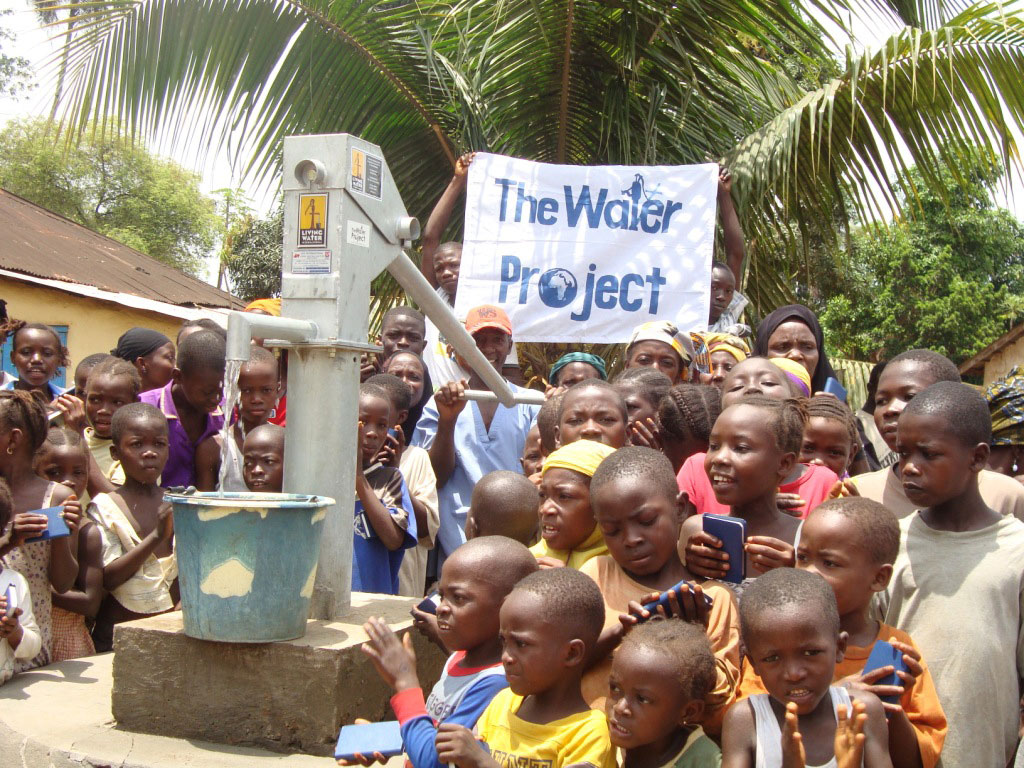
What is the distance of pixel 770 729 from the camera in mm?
2145

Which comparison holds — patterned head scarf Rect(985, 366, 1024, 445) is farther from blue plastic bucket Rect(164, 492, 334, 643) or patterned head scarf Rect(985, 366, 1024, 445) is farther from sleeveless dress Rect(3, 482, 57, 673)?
sleeveless dress Rect(3, 482, 57, 673)

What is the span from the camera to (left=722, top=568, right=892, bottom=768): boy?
6.91 ft

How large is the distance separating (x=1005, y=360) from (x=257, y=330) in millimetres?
21717

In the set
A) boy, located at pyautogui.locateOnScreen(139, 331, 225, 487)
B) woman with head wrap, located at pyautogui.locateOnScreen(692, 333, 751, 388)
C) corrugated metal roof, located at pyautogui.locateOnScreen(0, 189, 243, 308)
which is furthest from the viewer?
corrugated metal roof, located at pyautogui.locateOnScreen(0, 189, 243, 308)

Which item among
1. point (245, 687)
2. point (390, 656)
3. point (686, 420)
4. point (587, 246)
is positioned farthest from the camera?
point (587, 246)

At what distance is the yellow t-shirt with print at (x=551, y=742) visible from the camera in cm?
224

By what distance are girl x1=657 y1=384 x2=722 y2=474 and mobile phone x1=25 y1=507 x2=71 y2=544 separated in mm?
1972

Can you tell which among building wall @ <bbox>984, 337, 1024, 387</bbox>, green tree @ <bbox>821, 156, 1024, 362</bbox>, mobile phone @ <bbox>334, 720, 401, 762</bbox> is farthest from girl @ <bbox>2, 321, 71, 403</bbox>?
building wall @ <bbox>984, 337, 1024, 387</bbox>

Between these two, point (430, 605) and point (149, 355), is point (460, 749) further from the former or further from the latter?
point (149, 355)

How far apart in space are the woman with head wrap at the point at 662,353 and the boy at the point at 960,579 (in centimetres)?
183

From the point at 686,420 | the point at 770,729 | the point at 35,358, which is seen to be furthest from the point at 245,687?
the point at 35,358

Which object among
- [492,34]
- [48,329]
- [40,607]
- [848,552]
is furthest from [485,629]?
[492,34]

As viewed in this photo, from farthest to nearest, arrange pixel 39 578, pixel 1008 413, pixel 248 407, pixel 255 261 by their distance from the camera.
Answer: pixel 255 261 → pixel 248 407 → pixel 1008 413 → pixel 39 578

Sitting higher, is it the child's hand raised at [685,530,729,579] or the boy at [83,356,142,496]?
the boy at [83,356,142,496]
